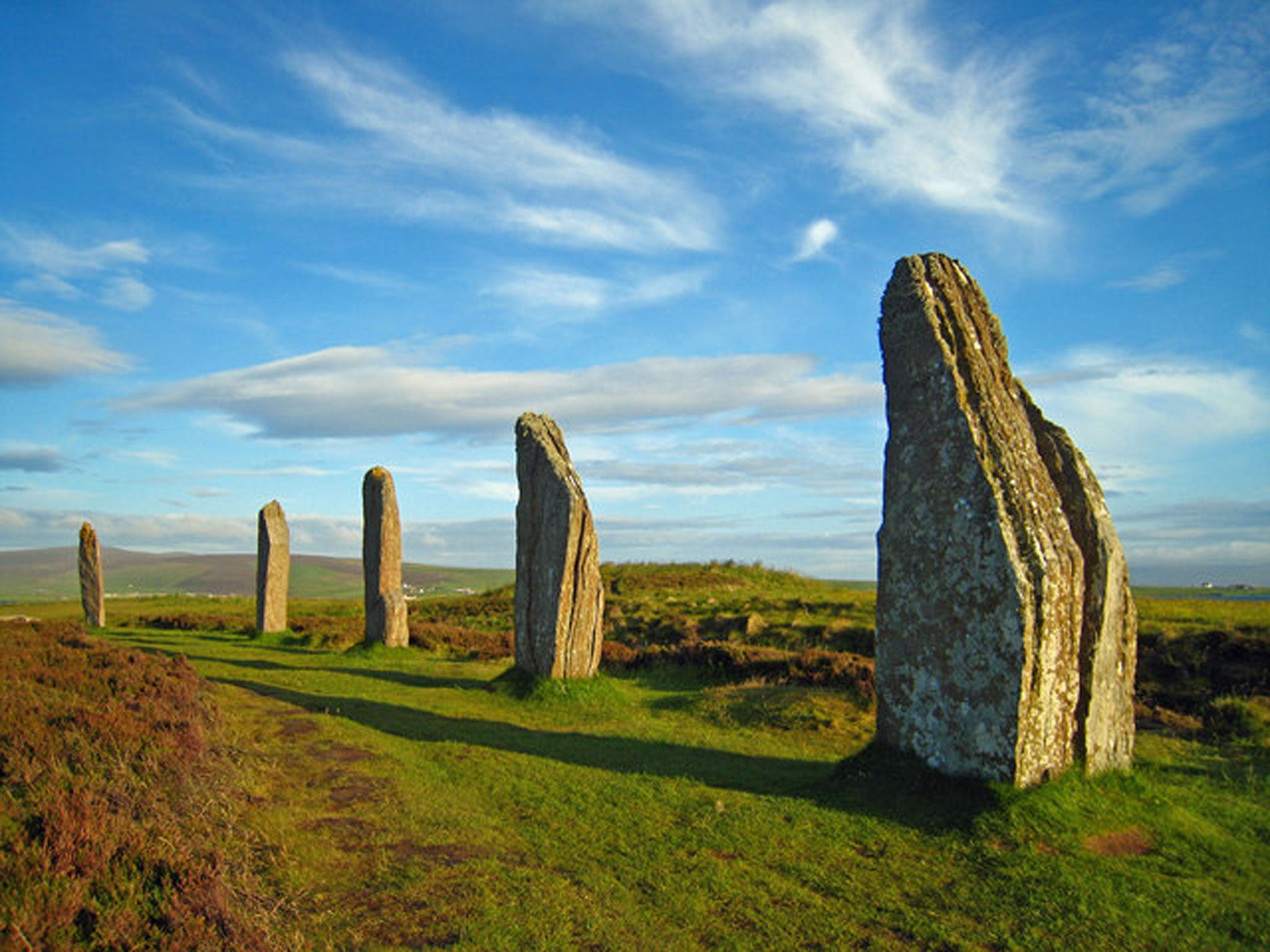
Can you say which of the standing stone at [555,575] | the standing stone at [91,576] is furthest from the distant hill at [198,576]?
the standing stone at [555,575]

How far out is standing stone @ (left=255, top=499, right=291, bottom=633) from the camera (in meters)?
24.6

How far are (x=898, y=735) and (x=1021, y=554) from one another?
217 centimetres

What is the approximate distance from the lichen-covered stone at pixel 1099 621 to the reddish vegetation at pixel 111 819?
23.7 feet

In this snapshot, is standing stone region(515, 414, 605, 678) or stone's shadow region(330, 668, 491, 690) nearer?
standing stone region(515, 414, 605, 678)

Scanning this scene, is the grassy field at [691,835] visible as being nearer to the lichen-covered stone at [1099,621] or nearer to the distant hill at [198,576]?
the lichen-covered stone at [1099,621]

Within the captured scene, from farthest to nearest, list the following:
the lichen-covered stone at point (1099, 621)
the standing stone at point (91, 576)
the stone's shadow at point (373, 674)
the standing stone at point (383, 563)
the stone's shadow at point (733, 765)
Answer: the standing stone at point (91, 576), the standing stone at point (383, 563), the stone's shadow at point (373, 674), the lichen-covered stone at point (1099, 621), the stone's shadow at point (733, 765)

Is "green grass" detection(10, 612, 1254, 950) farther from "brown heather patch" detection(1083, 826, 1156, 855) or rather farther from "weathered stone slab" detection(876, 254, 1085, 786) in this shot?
"weathered stone slab" detection(876, 254, 1085, 786)

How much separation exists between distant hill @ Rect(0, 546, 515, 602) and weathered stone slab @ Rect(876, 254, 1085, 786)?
6670 centimetres

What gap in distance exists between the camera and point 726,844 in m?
7.00

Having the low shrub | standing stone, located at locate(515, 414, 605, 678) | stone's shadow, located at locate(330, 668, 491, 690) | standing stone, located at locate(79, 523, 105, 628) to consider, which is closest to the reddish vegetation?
stone's shadow, located at locate(330, 668, 491, 690)

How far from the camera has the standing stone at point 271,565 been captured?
24625 millimetres

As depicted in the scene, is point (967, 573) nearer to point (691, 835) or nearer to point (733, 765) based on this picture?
point (691, 835)

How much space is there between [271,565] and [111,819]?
20303 mm

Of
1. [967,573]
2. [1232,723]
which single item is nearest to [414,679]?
Result: [967,573]
